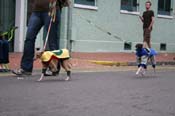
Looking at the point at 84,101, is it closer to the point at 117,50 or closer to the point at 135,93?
the point at 135,93

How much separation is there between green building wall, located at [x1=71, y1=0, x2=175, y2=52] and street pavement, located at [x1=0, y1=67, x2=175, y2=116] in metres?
9.62

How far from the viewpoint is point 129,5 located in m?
24.1

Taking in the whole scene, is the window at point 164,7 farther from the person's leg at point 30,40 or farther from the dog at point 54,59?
the dog at point 54,59

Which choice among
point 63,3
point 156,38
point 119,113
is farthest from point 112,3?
point 119,113

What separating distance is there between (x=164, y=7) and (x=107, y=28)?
4971 millimetres

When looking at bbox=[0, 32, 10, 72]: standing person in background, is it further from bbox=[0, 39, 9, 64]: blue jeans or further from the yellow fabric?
the yellow fabric

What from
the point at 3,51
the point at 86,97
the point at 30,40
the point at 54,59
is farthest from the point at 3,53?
the point at 86,97

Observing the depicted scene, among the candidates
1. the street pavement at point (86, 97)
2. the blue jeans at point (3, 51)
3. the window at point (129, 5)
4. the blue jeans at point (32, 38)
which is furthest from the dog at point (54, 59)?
the window at point (129, 5)

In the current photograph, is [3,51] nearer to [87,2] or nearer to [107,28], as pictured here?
[87,2]

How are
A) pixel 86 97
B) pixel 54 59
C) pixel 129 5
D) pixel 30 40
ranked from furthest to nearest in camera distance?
pixel 129 5, pixel 30 40, pixel 54 59, pixel 86 97

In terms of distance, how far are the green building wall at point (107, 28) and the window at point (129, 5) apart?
233mm

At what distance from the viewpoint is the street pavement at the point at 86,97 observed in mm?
7080

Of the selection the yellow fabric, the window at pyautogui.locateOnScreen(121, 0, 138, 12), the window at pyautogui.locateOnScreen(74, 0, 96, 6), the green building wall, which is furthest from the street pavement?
the window at pyautogui.locateOnScreen(121, 0, 138, 12)

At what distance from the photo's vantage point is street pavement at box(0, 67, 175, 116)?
7.08m
